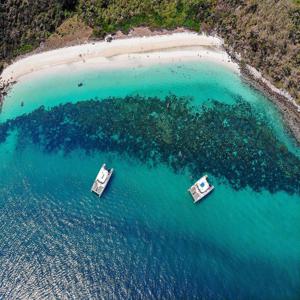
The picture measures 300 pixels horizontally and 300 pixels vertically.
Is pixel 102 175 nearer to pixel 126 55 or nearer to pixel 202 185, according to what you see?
pixel 202 185

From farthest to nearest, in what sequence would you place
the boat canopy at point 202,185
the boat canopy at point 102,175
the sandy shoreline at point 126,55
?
the sandy shoreline at point 126,55, the boat canopy at point 102,175, the boat canopy at point 202,185

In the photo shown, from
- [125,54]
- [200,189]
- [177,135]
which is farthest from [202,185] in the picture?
[125,54]

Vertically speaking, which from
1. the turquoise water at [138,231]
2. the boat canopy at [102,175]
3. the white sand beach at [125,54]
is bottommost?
the turquoise water at [138,231]

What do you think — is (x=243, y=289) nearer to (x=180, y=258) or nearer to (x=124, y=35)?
(x=180, y=258)

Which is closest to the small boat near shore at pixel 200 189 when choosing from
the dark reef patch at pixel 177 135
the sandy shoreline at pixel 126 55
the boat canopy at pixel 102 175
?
the dark reef patch at pixel 177 135

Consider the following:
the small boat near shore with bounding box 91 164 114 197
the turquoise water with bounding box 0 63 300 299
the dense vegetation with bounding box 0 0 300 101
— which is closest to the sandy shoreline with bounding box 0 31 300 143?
the dense vegetation with bounding box 0 0 300 101

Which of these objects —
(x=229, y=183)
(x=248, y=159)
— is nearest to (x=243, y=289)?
(x=229, y=183)

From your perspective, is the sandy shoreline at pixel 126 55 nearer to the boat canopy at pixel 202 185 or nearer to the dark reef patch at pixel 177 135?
the dark reef patch at pixel 177 135
